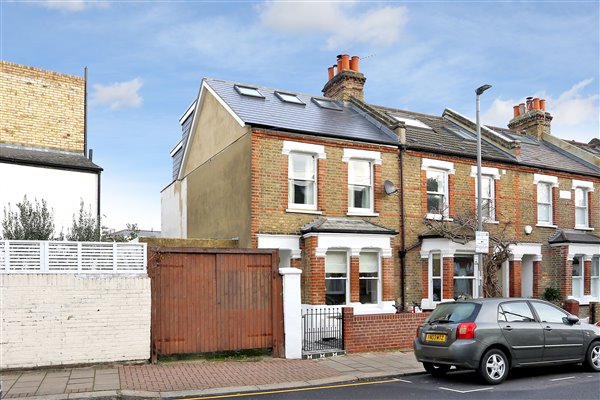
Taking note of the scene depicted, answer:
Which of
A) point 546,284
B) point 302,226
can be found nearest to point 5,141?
point 302,226

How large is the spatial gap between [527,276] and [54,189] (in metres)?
17.4

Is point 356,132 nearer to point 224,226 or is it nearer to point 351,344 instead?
point 224,226

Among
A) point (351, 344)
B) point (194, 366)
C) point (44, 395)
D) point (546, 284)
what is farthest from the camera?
point (546, 284)

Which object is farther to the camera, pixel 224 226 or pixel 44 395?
pixel 224 226

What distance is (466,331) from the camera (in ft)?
31.6

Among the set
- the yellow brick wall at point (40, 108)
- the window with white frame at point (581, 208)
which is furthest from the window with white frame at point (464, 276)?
the yellow brick wall at point (40, 108)

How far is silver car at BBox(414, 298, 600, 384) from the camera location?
9586 millimetres

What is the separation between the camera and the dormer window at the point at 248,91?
1911 centimetres

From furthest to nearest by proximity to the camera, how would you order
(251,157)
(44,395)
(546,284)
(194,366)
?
1. (546,284)
2. (251,157)
3. (194,366)
4. (44,395)

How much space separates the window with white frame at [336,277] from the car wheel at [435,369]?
17.4ft

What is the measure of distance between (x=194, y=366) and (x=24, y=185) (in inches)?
345

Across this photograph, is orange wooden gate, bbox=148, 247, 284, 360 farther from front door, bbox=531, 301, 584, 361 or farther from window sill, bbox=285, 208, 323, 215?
front door, bbox=531, 301, 584, 361

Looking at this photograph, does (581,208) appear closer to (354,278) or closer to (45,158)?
(354,278)

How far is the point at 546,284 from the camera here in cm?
2130
